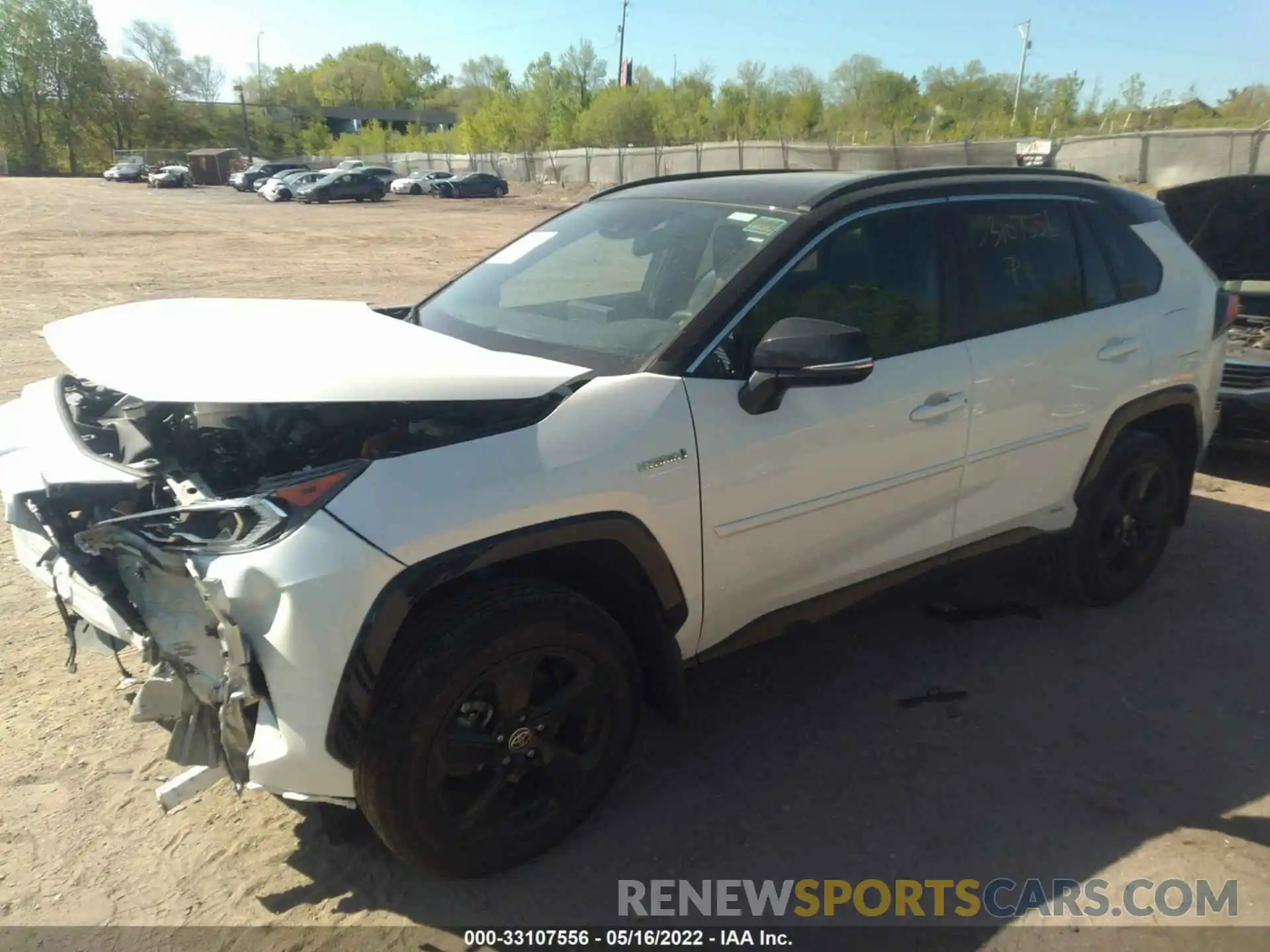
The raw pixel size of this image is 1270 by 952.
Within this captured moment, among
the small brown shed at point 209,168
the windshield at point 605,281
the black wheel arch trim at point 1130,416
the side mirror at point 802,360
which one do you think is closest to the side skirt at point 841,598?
the black wheel arch trim at point 1130,416

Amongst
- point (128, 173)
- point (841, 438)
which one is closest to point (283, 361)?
point (841, 438)

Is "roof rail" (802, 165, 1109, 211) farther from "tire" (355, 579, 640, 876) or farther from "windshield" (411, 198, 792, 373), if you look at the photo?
"tire" (355, 579, 640, 876)

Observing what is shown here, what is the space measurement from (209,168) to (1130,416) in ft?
235

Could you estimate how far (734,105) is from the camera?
62.7 meters

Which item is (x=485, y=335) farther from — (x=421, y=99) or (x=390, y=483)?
(x=421, y=99)

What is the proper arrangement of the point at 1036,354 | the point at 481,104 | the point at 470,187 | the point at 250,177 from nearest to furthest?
the point at 1036,354
the point at 470,187
the point at 250,177
the point at 481,104

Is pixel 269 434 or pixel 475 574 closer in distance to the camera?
pixel 475 574

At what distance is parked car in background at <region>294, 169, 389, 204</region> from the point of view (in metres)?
45.1

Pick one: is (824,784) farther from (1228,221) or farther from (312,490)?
(1228,221)

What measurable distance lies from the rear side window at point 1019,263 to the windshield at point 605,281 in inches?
34.8

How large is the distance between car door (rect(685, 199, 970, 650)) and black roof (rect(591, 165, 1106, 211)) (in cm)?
14

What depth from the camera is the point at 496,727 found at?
2521mm

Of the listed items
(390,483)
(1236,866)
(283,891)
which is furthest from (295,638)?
(1236,866)

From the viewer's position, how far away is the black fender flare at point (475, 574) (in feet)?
7.25
